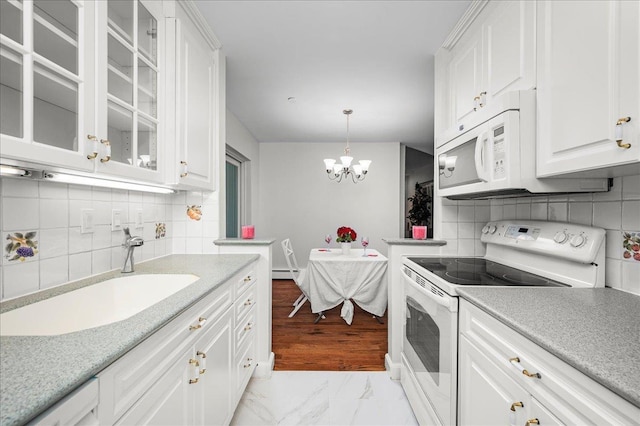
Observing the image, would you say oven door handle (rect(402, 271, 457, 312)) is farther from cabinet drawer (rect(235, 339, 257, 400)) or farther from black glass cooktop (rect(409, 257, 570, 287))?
cabinet drawer (rect(235, 339, 257, 400))

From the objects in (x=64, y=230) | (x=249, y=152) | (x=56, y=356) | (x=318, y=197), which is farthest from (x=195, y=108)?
(x=318, y=197)

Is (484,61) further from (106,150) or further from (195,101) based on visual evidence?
(106,150)

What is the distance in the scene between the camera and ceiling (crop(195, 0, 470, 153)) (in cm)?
182

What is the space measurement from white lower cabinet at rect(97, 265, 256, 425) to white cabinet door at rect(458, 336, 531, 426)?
1056mm

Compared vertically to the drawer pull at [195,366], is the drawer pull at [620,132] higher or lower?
higher

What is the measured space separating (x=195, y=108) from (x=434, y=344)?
6.27 feet

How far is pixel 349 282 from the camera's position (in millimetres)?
3082

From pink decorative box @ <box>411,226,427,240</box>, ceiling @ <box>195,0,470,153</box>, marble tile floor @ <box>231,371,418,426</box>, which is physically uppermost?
ceiling @ <box>195,0,470,153</box>

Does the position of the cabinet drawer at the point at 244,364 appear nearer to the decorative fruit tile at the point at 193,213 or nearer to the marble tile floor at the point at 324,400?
the marble tile floor at the point at 324,400

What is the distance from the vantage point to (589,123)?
1.02 metres

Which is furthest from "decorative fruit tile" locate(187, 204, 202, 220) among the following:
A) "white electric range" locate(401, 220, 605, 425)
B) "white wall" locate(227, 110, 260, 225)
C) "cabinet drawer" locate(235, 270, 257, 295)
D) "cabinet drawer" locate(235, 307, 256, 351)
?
"white wall" locate(227, 110, 260, 225)

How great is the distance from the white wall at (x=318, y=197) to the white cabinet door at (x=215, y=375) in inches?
152

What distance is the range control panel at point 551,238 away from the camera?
1.27m

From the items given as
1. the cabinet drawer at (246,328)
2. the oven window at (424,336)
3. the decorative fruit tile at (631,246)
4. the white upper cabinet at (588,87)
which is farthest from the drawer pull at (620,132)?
the cabinet drawer at (246,328)
